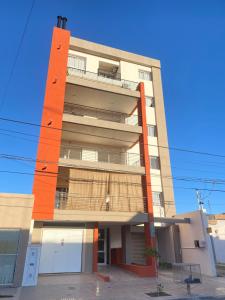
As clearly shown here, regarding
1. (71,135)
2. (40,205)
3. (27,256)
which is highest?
(71,135)

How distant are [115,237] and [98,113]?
1116 cm

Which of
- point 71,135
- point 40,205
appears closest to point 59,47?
point 71,135

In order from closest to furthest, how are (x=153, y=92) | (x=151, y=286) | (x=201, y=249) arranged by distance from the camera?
(x=151, y=286) → (x=201, y=249) → (x=153, y=92)

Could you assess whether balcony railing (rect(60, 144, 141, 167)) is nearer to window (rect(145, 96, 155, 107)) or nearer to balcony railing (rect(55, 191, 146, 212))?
balcony railing (rect(55, 191, 146, 212))

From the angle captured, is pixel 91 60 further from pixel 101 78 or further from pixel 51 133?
pixel 51 133

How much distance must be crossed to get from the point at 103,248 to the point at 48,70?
15.5m

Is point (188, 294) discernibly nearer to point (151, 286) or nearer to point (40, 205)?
point (151, 286)

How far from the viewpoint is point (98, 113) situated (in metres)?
21.8

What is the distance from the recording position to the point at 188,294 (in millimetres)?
9719

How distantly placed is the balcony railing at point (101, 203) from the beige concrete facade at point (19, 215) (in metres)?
3.53

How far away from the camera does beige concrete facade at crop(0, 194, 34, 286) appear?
12.1m

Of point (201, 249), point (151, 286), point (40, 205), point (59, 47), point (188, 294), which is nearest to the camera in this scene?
point (188, 294)

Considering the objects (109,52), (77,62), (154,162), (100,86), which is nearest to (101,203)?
(154,162)

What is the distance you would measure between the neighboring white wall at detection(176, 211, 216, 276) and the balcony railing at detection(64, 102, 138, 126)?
31.9 ft
